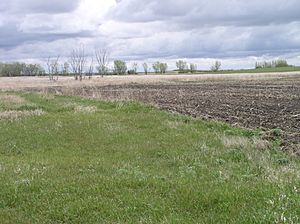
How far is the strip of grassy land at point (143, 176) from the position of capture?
7176 millimetres

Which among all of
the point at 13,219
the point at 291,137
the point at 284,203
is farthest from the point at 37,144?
the point at 284,203

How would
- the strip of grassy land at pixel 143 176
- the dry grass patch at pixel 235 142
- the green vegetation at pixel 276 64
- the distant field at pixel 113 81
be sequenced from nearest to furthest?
1. the strip of grassy land at pixel 143 176
2. the dry grass patch at pixel 235 142
3. the distant field at pixel 113 81
4. the green vegetation at pixel 276 64

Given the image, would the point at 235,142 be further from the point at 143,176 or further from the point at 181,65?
the point at 181,65

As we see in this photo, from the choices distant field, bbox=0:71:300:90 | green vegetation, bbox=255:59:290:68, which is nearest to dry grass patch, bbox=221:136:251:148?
distant field, bbox=0:71:300:90

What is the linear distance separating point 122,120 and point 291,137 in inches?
315

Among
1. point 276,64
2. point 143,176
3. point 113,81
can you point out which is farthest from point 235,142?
point 276,64

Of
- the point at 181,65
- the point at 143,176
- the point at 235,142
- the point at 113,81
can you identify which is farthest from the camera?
the point at 181,65

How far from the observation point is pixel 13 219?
727 centimetres

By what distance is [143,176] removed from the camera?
31.1 feet

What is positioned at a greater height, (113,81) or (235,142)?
(113,81)

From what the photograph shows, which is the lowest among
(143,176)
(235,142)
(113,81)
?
(235,142)

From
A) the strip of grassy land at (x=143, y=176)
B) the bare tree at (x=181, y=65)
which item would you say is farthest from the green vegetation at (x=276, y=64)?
the strip of grassy land at (x=143, y=176)

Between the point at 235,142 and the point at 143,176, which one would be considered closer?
the point at 143,176

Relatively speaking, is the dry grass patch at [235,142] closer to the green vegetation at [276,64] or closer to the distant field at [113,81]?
the distant field at [113,81]
